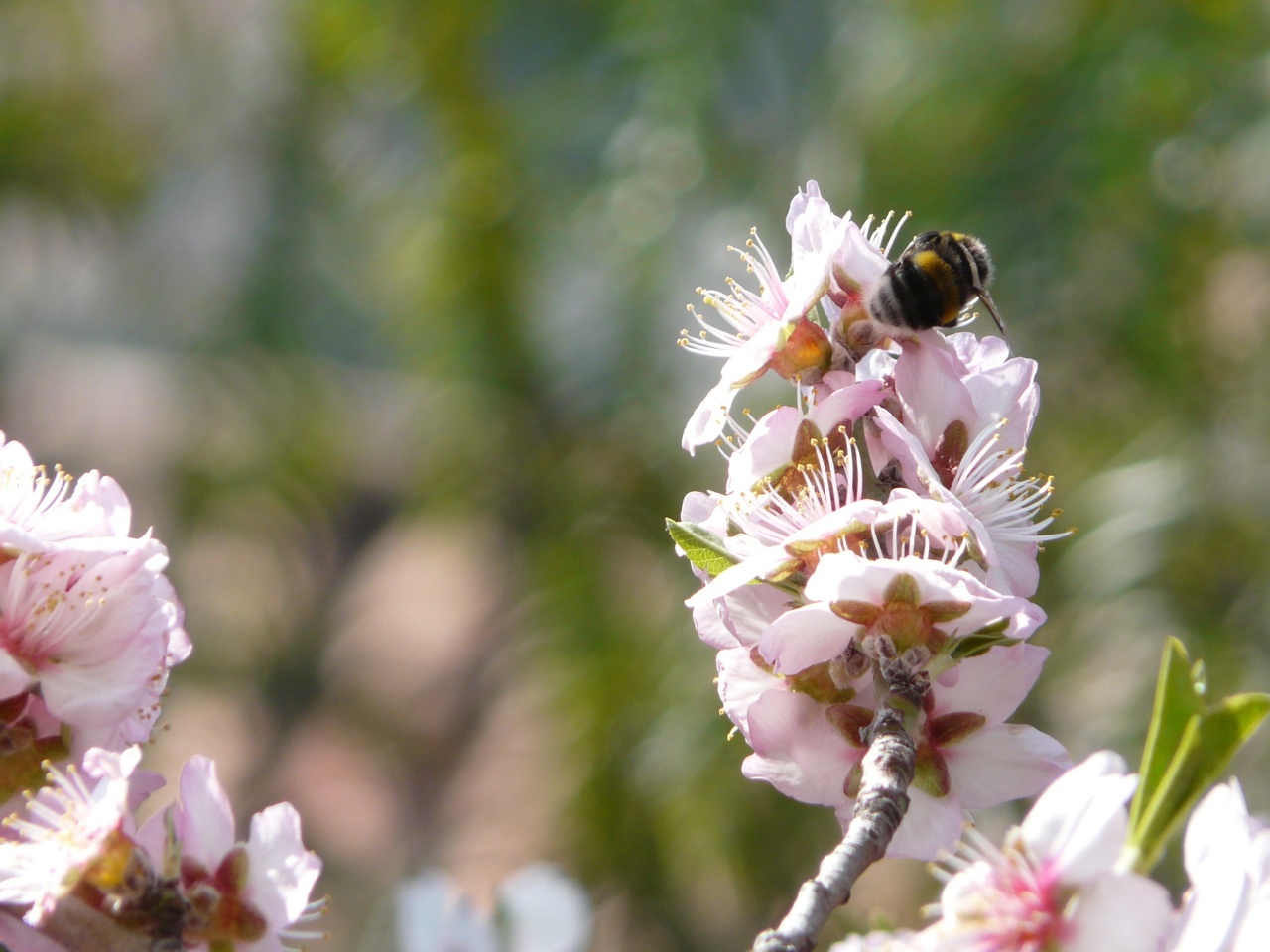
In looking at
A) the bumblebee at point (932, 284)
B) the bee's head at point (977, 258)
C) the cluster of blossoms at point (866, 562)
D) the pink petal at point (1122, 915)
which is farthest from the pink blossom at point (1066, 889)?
the bee's head at point (977, 258)

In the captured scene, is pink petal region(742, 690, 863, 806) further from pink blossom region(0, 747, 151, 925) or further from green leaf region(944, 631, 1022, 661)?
pink blossom region(0, 747, 151, 925)

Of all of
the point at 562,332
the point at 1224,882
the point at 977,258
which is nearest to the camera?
the point at 1224,882

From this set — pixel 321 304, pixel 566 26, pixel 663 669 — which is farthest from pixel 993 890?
pixel 321 304

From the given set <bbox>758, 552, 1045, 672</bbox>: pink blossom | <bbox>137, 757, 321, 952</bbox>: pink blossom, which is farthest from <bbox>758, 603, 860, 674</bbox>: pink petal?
<bbox>137, 757, 321, 952</bbox>: pink blossom

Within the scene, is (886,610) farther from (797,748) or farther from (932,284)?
(932,284)

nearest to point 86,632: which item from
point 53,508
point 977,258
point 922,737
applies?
point 53,508

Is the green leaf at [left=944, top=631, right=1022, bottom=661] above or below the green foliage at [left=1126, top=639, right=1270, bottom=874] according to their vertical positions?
above

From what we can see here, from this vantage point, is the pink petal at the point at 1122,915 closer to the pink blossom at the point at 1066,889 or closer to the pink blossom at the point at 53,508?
the pink blossom at the point at 1066,889
